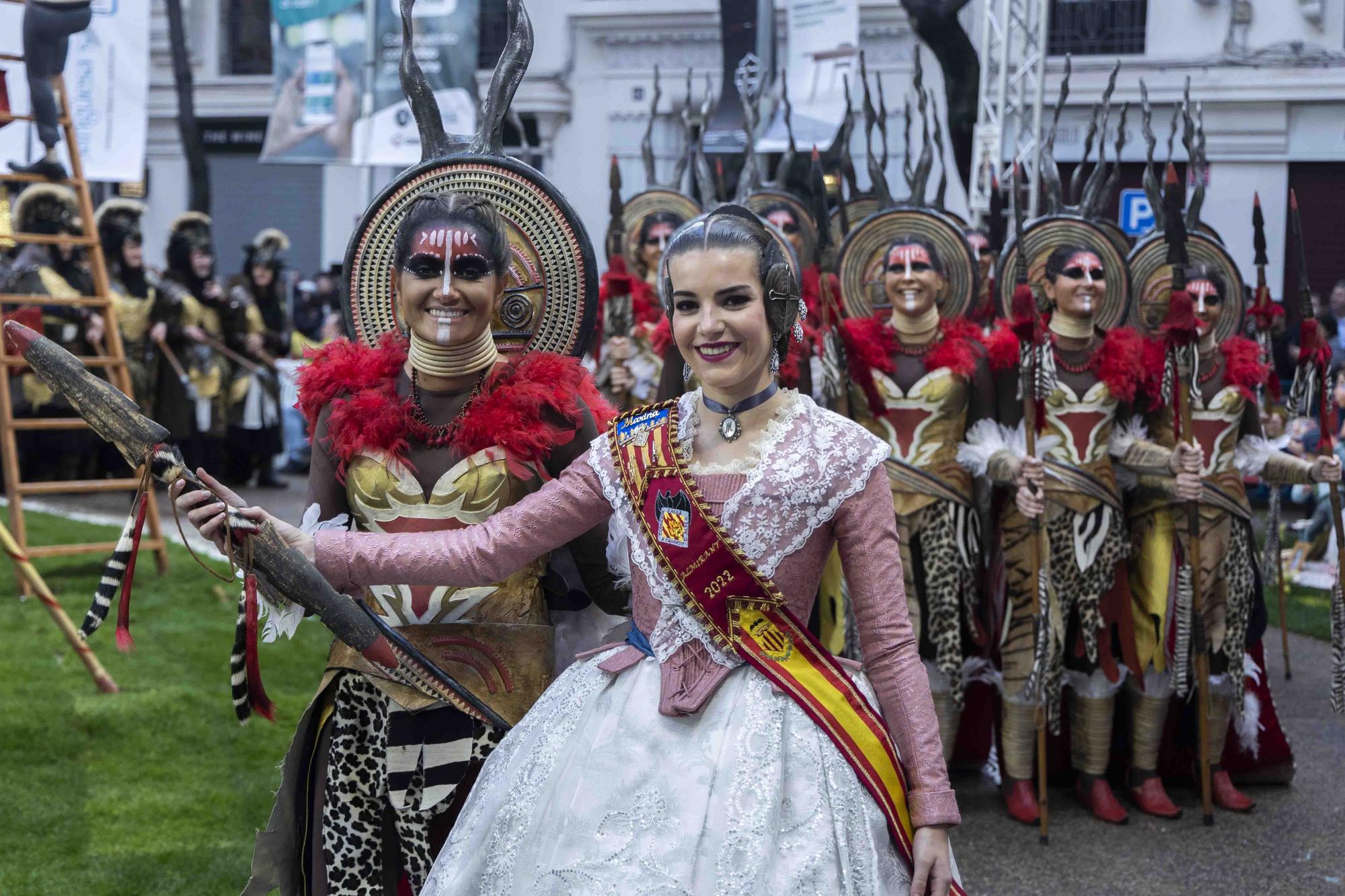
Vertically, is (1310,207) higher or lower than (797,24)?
lower

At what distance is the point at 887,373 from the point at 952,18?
10440mm

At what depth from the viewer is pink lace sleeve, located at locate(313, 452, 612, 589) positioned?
2783 mm

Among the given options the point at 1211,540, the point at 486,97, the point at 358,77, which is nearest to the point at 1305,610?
the point at 1211,540

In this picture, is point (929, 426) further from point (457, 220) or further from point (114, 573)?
point (114, 573)

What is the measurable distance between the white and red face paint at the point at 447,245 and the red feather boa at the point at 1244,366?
3.62 m

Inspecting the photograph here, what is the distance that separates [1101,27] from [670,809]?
1638cm

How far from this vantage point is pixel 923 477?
560cm

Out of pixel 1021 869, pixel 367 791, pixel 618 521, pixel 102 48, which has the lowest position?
pixel 1021 869

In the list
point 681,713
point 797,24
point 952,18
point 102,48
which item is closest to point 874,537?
point 681,713

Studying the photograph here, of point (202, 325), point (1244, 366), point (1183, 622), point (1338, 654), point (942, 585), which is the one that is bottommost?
point (1338, 654)

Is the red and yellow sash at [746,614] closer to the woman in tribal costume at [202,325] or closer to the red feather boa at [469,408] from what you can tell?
the red feather boa at [469,408]

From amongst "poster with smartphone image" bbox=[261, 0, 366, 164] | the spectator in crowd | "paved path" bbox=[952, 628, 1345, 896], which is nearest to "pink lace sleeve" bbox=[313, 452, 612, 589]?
"paved path" bbox=[952, 628, 1345, 896]

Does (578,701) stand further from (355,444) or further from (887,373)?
(887,373)

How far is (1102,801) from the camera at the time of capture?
5.70m
